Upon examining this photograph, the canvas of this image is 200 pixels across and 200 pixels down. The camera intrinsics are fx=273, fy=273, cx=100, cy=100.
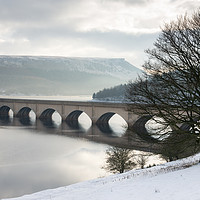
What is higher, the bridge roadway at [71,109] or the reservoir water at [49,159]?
the bridge roadway at [71,109]

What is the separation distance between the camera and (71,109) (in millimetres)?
77500

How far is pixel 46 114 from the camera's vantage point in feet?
292

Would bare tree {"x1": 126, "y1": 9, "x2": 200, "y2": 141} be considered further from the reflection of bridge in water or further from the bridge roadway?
the bridge roadway

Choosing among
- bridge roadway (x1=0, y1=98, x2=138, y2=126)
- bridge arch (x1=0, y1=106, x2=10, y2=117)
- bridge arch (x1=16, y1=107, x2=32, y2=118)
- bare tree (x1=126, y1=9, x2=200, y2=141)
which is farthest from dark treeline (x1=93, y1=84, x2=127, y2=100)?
bare tree (x1=126, y1=9, x2=200, y2=141)

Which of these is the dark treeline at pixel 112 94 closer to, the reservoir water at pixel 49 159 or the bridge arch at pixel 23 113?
the bridge arch at pixel 23 113

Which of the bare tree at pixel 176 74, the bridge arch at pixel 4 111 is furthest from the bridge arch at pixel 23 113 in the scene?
the bare tree at pixel 176 74

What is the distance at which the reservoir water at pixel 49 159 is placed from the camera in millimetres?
26523

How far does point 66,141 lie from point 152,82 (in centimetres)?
3439

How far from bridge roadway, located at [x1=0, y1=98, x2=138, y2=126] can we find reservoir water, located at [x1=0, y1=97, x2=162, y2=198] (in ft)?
29.8

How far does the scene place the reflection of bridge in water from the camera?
2035 inches

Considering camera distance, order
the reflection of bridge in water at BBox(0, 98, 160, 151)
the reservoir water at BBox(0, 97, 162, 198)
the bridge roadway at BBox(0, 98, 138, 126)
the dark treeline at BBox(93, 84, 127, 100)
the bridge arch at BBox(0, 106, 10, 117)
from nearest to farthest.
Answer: the reservoir water at BBox(0, 97, 162, 198) < the reflection of bridge in water at BBox(0, 98, 160, 151) < the bridge roadway at BBox(0, 98, 138, 126) < the bridge arch at BBox(0, 106, 10, 117) < the dark treeline at BBox(93, 84, 127, 100)

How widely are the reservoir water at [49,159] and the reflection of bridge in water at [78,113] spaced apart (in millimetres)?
567

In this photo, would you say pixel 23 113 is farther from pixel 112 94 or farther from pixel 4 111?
pixel 112 94

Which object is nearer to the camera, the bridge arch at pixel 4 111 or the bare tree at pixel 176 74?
the bare tree at pixel 176 74
